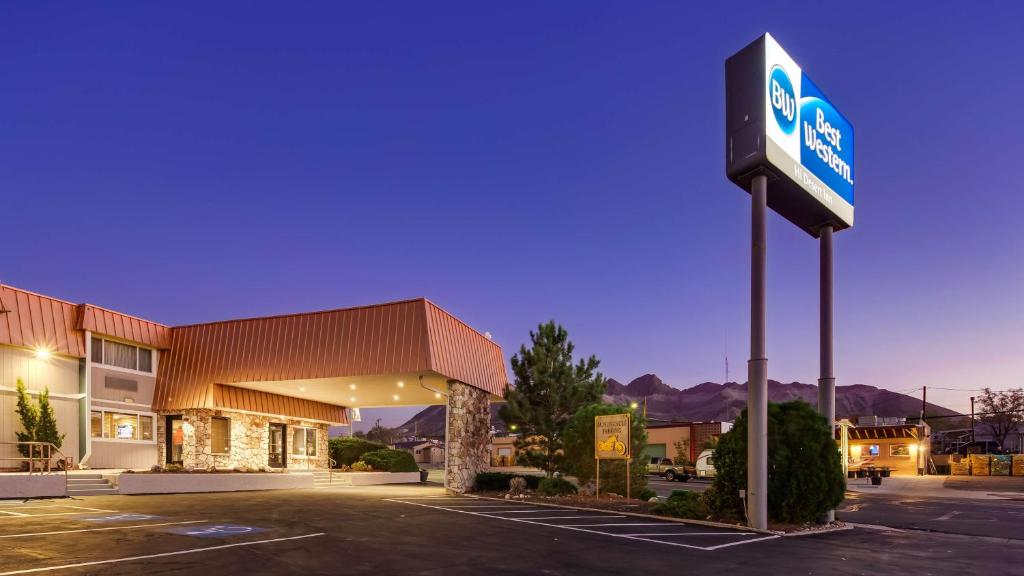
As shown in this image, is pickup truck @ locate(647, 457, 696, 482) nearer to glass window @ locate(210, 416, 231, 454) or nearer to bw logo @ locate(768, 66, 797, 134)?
glass window @ locate(210, 416, 231, 454)

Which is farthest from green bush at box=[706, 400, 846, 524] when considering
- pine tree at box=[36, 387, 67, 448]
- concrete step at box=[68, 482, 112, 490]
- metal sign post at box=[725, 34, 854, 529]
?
A: pine tree at box=[36, 387, 67, 448]

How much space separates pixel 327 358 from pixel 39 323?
10295 mm

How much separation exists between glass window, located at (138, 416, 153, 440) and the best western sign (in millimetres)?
25300

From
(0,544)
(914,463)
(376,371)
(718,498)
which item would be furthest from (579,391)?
(914,463)

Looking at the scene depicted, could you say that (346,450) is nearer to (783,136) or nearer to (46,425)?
(46,425)

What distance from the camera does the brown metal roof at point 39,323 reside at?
77.5 ft

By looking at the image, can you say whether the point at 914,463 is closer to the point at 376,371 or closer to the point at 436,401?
the point at 436,401

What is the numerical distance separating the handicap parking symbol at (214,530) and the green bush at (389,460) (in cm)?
2161

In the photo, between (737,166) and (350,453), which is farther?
(350,453)

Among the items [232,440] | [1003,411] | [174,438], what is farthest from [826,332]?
[1003,411]

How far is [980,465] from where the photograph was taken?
52.7 m

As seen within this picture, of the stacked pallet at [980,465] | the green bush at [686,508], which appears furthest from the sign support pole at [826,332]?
the stacked pallet at [980,465]

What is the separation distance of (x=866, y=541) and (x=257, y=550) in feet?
36.1

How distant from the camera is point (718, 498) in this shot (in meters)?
16.1
